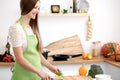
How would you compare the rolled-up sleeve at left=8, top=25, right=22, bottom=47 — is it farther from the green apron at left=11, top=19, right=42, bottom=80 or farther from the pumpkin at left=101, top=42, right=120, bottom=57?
the pumpkin at left=101, top=42, right=120, bottom=57

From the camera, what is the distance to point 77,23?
323 cm

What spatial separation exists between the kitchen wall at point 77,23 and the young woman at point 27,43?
1356 millimetres

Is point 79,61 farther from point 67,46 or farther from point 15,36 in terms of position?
point 15,36

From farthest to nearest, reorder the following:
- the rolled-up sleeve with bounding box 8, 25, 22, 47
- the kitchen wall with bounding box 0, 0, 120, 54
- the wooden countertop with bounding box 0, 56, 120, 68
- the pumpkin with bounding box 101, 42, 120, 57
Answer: the kitchen wall with bounding box 0, 0, 120, 54 → the pumpkin with bounding box 101, 42, 120, 57 → the wooden countertop with bounding box 0, 56, 120, 68 → the rolled-up sleeve with bounding box 8, 25, 22, 47

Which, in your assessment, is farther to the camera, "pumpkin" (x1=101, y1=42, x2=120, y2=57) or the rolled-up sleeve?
"pumpkin" (x1=101, y1=42, x2=120, y2=57)

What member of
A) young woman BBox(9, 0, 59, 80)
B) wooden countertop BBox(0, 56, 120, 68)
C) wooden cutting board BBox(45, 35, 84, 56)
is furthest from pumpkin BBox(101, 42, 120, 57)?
young woman BBox(9, 0, 59, 80)

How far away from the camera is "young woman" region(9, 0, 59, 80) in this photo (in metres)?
1.56

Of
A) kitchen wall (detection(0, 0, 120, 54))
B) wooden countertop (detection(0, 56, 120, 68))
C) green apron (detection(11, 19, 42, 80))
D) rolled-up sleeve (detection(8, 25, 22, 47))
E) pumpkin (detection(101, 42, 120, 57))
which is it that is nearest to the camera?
rolled-up sleeve (detection(8, 25, 22, 47))

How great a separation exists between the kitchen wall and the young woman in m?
1.36

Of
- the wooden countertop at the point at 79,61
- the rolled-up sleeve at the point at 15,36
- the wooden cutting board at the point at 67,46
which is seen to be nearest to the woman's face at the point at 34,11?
the rolled-up sleeve at the point at 15,36

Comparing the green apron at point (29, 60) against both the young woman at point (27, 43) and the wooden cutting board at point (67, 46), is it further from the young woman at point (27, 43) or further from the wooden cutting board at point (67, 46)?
the wooden cutting board at point (67, 46)

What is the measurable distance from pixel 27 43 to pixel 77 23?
1659 mm

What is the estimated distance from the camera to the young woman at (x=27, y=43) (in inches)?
61.2

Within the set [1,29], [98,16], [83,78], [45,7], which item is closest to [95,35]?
[98,16]
